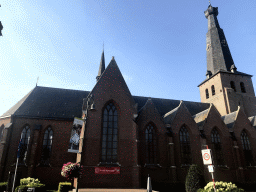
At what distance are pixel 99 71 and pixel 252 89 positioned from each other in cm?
3140

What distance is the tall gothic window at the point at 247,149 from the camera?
28.1m

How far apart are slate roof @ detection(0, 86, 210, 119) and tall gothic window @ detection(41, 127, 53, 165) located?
2.13m

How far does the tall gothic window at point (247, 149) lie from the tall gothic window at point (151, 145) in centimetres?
1464

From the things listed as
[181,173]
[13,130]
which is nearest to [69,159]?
[13,130]

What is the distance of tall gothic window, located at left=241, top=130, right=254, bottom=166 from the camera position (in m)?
28.1

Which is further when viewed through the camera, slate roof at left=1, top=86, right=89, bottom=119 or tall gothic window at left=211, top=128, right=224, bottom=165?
tall gothic window at left=211, top=128, right=224, bottom=165

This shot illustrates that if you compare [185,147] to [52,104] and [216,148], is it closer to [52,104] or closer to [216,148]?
[216,148]

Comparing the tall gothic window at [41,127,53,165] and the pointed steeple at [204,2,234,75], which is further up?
the pointed steeple at [204,2,234,75]

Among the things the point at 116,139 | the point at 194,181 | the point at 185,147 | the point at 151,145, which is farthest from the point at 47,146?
the point at 185,147

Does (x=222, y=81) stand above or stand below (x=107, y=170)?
above

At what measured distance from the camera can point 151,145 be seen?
A: 2466 cm

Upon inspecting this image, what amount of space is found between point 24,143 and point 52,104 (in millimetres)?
6587

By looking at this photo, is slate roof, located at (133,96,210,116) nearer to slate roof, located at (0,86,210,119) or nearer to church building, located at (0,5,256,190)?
slate roof, located at (0,86,210,119)

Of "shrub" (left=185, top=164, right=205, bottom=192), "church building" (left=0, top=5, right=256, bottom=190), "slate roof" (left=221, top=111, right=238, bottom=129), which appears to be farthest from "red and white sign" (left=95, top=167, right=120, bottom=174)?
"slate roof" (left=221, top=111, right=238, bottom=129)
